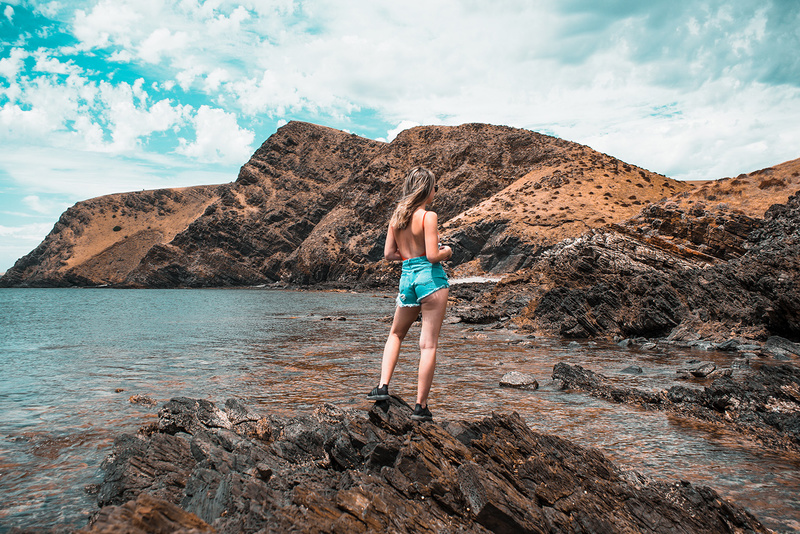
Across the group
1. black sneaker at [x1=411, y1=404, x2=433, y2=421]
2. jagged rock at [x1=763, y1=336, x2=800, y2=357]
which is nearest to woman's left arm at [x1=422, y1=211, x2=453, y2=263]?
black sneaker at [x1=411, y1=404, x2=433, y2=421]

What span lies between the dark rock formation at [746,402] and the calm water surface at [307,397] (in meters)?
0.47

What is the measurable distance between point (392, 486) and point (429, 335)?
2218mm

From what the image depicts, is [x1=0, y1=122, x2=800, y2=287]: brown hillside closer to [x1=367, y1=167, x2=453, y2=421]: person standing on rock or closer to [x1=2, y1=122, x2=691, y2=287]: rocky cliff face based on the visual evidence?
[x1=2, y1=122, x2=691, y2=287]: rocky cliff face

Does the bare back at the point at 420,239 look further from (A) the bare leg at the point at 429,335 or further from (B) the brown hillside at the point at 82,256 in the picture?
(B) the brown hillside at the point at 82,256

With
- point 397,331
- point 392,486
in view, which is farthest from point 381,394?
point 392,486

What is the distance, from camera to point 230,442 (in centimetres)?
604

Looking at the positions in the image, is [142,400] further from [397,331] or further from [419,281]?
[419,281]

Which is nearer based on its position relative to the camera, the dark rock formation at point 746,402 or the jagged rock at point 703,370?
the dark rock formation at point 746,402

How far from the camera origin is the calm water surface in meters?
5.76

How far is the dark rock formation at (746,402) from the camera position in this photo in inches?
283

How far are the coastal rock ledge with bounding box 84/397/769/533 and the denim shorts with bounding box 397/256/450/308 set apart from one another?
1383mm

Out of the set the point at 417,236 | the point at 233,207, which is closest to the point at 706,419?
the point at 417,236

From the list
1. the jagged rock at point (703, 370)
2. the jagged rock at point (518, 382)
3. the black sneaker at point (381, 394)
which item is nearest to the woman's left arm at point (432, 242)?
the black sneaker at point (381, 394)

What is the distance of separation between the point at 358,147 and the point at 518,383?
18220 cm
